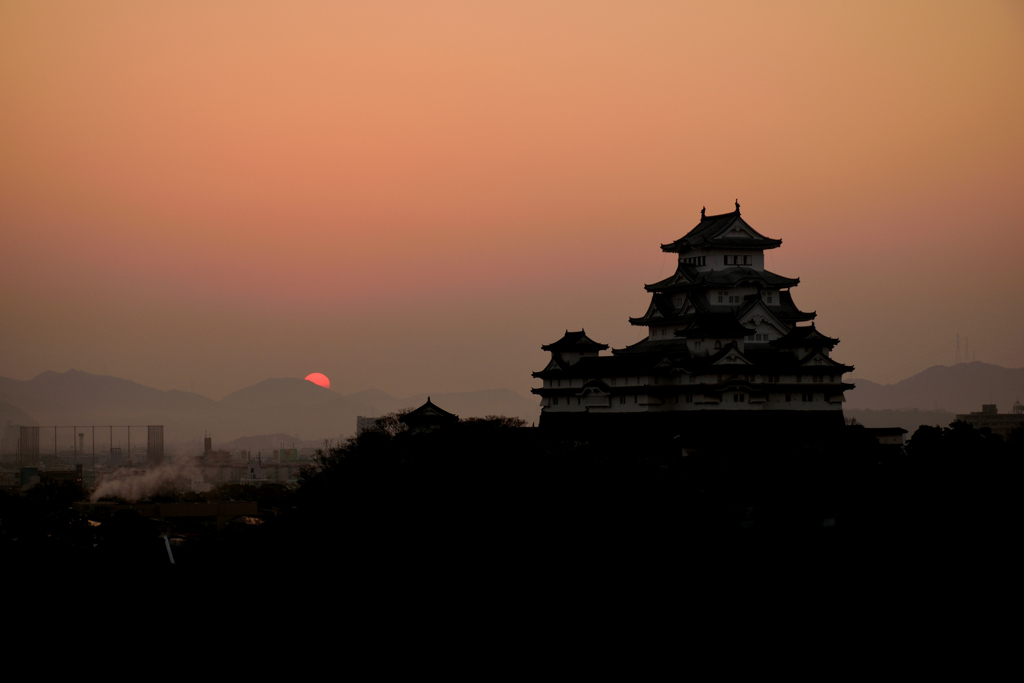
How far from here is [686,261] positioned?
67.4m

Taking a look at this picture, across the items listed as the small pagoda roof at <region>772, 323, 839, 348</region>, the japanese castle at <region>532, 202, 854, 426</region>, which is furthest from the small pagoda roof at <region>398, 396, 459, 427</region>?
the small pagoda roof at <region>772, 323, 839, 348</region>

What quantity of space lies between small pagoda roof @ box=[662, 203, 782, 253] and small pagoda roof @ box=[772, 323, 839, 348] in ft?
19.4

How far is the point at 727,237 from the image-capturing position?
66.1 meters

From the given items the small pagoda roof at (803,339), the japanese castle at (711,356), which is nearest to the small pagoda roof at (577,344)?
the japanese castle at (711,356)

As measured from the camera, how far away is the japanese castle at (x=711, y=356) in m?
60.4

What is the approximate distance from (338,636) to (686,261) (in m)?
38.8

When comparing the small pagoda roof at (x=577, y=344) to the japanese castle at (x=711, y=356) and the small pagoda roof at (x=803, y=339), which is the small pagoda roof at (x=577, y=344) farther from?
the small pagoda roof at (x=803, y=339)

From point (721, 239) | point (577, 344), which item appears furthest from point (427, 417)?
point (721, 239)

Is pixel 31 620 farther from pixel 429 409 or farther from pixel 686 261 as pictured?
pixel 686 261

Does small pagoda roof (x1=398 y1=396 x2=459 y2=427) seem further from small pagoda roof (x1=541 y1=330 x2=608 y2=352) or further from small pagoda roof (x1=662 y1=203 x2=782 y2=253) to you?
small pagoda roof (x1=662 y1=203 x2=782 y2=253)

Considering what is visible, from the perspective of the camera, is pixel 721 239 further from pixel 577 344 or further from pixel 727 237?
pixel 577 344

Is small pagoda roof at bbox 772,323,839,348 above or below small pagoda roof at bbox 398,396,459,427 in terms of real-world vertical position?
above

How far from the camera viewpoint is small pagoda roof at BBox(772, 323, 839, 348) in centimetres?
6234

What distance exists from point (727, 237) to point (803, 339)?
7.85 metres
